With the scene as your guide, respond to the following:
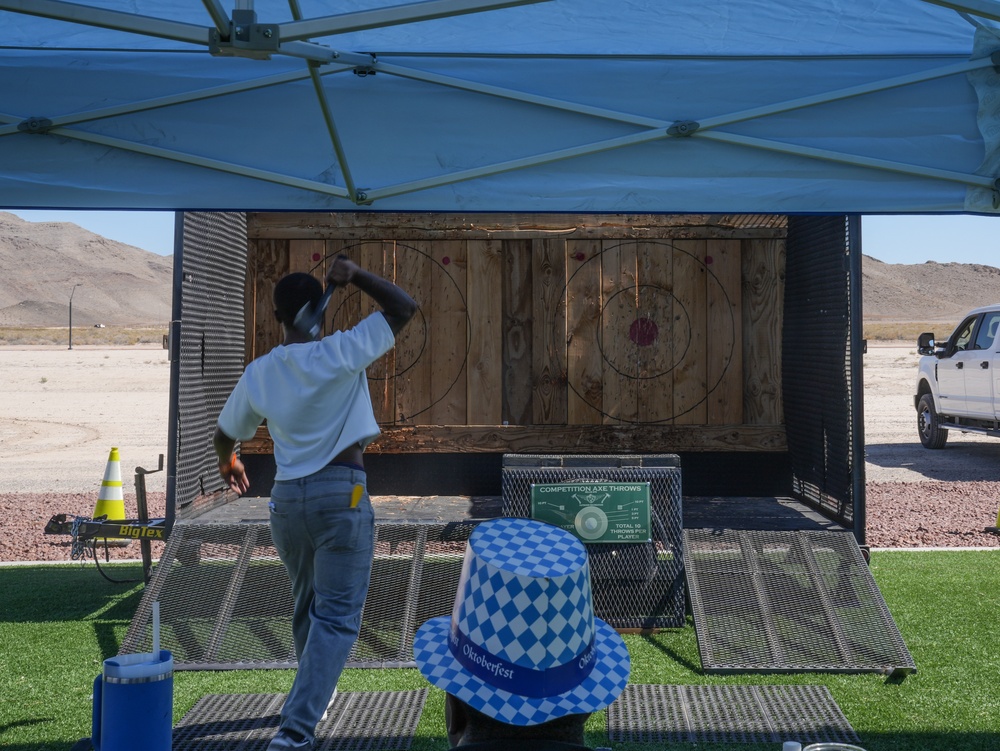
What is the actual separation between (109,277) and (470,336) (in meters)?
165

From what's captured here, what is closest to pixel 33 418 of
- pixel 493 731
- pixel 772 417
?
pixel 772 417

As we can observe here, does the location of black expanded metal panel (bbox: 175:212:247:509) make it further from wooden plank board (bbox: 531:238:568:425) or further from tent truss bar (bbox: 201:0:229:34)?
tent truss bar (bbox: 201:0:229:34)

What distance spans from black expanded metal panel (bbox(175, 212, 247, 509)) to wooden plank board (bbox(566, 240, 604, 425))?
2.64m

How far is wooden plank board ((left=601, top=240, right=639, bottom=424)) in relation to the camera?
8.30 m

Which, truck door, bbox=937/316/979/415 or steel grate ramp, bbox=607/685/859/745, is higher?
truck door, bbox=937/316/979/415

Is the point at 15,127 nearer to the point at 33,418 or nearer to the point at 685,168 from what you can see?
the point at 685,168

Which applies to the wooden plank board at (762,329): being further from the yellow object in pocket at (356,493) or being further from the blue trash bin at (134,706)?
the blue trash bin at (134,706)

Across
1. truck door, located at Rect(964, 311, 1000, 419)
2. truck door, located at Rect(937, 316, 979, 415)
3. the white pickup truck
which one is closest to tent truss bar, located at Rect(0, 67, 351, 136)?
the white pickup truck

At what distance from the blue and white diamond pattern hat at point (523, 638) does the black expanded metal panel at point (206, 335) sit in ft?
16.5

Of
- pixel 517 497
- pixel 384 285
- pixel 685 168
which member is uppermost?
pixel 685 168

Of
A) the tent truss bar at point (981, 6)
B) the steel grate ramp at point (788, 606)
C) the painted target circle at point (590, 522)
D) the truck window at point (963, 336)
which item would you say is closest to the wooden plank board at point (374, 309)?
the painted target circle at point (590, 522)

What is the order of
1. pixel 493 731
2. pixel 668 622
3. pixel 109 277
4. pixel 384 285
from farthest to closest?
pixel 109 277
pixel 668 622
pixel 384 285
pixel 493 731

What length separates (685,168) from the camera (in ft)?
14.1

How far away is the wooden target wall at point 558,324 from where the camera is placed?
8.23 meters
